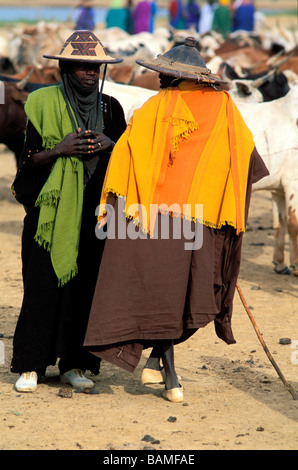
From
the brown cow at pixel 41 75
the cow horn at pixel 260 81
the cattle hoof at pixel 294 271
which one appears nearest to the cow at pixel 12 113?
the brown cow at pixel 41 75

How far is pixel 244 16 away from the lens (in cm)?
2028

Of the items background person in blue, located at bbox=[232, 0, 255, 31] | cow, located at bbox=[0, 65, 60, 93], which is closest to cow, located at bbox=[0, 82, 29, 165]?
cow, located at bbox=[0, 65, 60, 93]

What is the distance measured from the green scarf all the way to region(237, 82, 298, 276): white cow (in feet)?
9.37

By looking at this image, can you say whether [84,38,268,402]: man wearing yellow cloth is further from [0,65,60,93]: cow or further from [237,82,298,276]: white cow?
[0,65,60,93]: cow

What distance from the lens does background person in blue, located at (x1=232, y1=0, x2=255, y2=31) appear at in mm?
20031

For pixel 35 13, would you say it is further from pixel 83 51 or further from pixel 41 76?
pixel 83 51

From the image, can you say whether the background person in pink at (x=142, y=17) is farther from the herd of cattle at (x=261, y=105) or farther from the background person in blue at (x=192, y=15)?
the herd of cattle at (x=261, y=105)

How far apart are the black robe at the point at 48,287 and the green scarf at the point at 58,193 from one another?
2.0 inches

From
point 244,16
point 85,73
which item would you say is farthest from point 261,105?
point 244,16

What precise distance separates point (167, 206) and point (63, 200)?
0.57 m

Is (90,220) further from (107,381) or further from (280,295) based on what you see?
(280,295)

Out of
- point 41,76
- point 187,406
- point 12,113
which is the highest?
point 41,76

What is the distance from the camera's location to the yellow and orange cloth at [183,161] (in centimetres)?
404

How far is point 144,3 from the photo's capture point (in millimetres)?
19109
